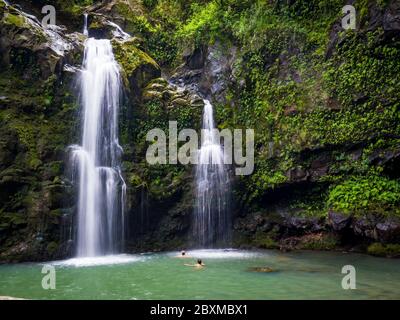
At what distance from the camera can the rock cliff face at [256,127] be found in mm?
17219

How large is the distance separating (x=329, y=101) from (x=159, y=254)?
36.0 ft

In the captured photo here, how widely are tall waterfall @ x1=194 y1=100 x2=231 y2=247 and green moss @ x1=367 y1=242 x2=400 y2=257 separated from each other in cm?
686

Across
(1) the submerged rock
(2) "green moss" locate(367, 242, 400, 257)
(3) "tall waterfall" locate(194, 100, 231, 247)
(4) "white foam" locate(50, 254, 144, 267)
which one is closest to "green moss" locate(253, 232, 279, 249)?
(3) "tall waterfall" locate(194, 100, 231, 247)

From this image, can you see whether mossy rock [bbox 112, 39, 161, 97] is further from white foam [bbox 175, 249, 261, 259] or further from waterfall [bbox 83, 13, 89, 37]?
white foam [bbox 175, 249, 261, 259]

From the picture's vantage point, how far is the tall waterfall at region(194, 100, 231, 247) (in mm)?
20109

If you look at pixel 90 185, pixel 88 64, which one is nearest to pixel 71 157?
pixel 90 185

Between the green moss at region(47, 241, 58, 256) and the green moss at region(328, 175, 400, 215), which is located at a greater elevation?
the green moss at region(328, 175, 400, 215)

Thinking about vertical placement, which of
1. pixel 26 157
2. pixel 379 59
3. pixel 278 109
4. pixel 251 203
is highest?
pixel 379 59

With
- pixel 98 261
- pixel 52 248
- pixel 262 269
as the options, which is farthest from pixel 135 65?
pixel 262 269

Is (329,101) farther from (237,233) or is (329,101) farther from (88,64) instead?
(88,64)

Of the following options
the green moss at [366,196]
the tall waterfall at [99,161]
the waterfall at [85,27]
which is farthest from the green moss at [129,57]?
the green moss at [366,196]

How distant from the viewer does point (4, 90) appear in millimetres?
18734

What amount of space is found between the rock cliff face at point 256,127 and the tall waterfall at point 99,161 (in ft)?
1.59

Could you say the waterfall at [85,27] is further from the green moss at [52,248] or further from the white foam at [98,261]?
the white foam at [98,261]
